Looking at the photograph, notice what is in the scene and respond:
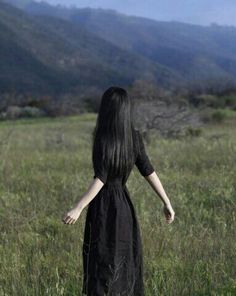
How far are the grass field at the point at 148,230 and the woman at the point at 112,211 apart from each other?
24cm

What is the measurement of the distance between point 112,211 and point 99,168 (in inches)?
11.3

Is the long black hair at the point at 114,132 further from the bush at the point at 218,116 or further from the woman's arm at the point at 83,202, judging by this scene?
the bush at the point at 218,116

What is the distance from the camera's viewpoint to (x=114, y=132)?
391 cm

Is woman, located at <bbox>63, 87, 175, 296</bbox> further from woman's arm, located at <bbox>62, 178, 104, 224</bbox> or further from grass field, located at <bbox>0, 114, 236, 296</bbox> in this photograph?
grass field, located at <bbox>0, 114, 236, 296</bbox>

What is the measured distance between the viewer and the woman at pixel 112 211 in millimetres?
3906

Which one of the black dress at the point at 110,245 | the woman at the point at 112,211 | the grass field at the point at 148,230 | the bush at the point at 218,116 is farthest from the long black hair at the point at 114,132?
the bush at the point at 218,116

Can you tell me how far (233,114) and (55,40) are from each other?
172 metres

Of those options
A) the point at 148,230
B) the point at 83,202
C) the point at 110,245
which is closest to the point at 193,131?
the point at 148,230

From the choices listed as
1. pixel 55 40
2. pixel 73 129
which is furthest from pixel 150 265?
pixel 55 40

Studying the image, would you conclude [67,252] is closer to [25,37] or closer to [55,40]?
[25,37]

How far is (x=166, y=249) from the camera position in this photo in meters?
5.02

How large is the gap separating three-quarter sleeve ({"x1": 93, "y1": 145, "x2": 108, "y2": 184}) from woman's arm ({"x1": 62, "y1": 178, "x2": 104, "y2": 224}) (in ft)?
0.10

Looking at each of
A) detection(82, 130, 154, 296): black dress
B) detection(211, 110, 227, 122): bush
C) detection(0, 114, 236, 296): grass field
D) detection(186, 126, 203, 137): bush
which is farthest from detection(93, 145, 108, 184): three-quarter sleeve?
detection(211, 110, 227, 122): bush

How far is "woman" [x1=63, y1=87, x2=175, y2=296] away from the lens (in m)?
3.91
